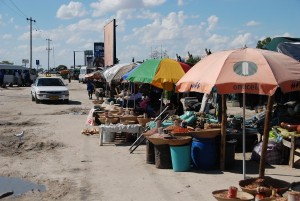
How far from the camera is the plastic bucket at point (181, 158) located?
893cm

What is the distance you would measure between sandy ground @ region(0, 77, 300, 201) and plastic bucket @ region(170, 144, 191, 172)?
0.55 feet

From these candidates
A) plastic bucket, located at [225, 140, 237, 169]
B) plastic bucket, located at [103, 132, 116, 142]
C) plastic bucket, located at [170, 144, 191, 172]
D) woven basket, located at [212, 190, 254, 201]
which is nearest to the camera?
woven basket, located at [212, 190, 254, 201]

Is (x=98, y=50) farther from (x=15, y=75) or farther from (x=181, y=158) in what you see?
(x=181, y=158)

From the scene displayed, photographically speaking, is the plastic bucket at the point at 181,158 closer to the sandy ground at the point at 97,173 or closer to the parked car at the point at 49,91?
the sandy ground at the point at 97,173

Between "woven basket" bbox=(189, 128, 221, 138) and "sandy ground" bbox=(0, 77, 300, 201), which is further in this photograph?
"woven basket" bbox=(189, 128, 221, 138)

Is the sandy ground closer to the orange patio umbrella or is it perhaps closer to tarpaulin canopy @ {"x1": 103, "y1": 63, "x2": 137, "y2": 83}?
the orange patio umbrella

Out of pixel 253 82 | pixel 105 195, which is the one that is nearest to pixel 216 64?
pixel 253 82

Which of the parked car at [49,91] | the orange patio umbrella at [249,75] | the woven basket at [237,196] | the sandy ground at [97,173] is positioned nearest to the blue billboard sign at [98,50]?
the parked car at [49,91]

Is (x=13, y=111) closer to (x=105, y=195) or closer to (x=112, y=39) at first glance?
(x=112, y=39)

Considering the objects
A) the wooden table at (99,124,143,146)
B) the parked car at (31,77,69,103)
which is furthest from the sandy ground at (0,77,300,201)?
the parked car at (31,77,69,103)

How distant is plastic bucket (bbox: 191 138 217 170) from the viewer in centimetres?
901

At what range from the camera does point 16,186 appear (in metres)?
8.07

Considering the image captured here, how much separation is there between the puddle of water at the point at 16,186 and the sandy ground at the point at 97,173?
157 millimetres

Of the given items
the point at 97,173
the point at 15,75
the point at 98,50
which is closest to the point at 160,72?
the point at 97,173
